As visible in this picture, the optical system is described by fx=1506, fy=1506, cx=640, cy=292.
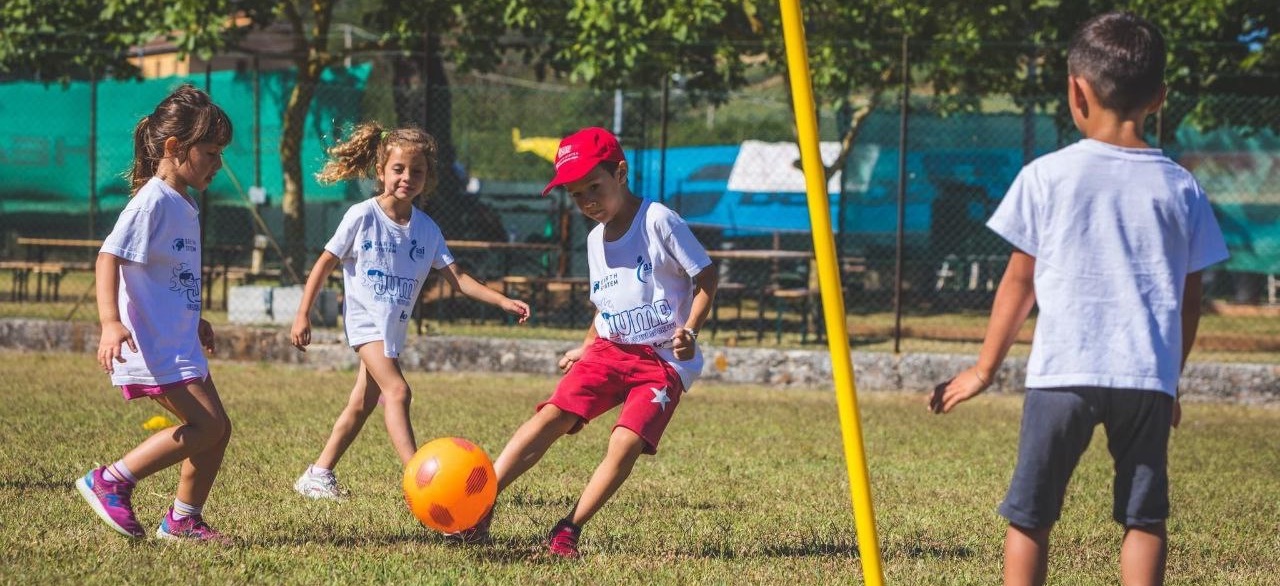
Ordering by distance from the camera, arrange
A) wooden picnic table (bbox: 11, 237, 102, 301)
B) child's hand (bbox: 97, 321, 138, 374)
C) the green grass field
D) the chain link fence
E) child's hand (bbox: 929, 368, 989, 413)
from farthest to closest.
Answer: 1. wooden picnic table (bbox: 11, 237, 102, 301)
2. the chain link fence
3. the green grass field
4. child's hand (bbox: 97, 321, 138, 374)
5. child's hand (bbox: 929, 368, 989, 413)

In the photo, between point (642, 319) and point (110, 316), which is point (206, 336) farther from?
point (642, 319)

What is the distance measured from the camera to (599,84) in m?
14.6

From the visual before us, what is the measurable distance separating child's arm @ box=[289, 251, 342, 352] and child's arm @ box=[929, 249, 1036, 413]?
2.95 m

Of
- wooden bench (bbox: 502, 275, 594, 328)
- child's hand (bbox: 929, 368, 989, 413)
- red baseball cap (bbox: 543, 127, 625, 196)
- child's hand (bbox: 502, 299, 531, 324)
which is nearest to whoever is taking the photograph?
child's hand (bbox: 929, 368, 989, 413)

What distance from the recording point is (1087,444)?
350 centimetres

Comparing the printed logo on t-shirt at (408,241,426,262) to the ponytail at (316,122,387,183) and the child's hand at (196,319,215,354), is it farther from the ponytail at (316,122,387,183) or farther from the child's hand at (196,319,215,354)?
the child's hand at (196,319,215,354)

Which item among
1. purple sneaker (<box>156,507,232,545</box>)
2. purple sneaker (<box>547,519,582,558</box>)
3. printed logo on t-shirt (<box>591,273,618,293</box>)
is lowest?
purple sneaker (<box>156,507,232,545</box>)

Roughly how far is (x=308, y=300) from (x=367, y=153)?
0.67 metres

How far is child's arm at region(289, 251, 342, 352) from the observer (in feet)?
19.1

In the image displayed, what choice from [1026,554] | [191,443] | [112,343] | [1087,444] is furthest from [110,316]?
[1087,444]

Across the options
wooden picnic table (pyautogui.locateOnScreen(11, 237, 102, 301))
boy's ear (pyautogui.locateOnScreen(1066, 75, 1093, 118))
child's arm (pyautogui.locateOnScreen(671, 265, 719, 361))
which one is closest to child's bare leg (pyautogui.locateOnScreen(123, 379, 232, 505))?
child's arm (pyautogui.locateOnScreen(671, 265, 719, 361))

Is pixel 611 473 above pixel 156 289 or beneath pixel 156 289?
beneath

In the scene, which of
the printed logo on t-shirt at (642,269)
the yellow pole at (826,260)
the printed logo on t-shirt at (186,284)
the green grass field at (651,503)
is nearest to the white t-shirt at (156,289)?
the printed logo on t-shirt at (186,284)

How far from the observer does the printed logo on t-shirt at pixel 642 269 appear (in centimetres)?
509
